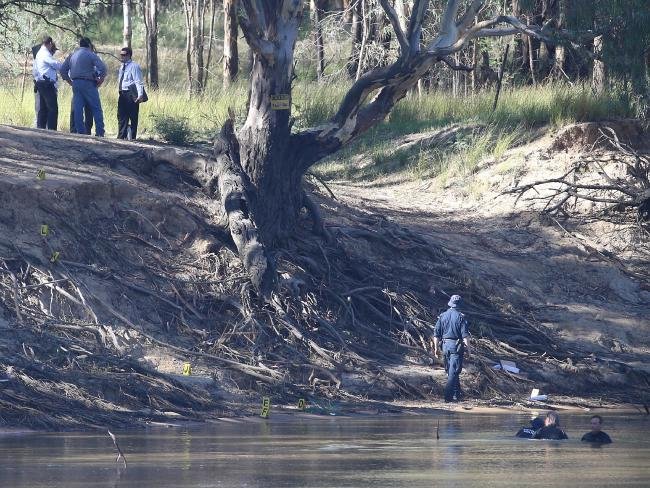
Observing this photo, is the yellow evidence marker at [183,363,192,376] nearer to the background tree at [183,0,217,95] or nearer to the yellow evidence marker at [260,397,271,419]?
the yellow evidence marker at [260,397,271,419]

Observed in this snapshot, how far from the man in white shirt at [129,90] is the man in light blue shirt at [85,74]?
35 cm

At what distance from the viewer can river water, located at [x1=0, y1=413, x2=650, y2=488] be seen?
11.0 m

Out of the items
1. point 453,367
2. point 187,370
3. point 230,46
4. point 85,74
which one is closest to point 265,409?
point 187,370

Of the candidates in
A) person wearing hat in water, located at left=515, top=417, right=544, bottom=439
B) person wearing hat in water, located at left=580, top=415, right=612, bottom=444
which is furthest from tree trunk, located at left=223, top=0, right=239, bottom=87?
person wearing hat in water, located at left=580, top=415, right=612, bottom=444

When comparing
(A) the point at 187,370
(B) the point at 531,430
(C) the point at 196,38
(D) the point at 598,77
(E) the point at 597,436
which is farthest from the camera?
(C) the point at 196,38

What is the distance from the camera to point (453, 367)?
17734 millimetres

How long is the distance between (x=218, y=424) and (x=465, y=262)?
8.49m

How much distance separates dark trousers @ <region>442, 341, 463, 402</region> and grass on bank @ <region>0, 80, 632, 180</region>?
9.48m

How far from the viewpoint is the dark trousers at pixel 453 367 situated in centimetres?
1772

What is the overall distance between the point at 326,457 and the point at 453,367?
217 inches

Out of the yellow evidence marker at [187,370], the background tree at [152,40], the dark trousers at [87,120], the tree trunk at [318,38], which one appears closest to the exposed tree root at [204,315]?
the yellow evidence marker at [187,370]

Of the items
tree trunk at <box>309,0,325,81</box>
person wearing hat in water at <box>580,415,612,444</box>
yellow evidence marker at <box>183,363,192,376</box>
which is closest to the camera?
person wearing hat in water at <box>580,415,612,444</box>

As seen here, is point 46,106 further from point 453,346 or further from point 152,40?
point 152,40

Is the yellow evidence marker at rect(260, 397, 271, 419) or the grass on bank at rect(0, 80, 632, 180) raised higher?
the grass on bank at rect(0, 80, 632, 180)
